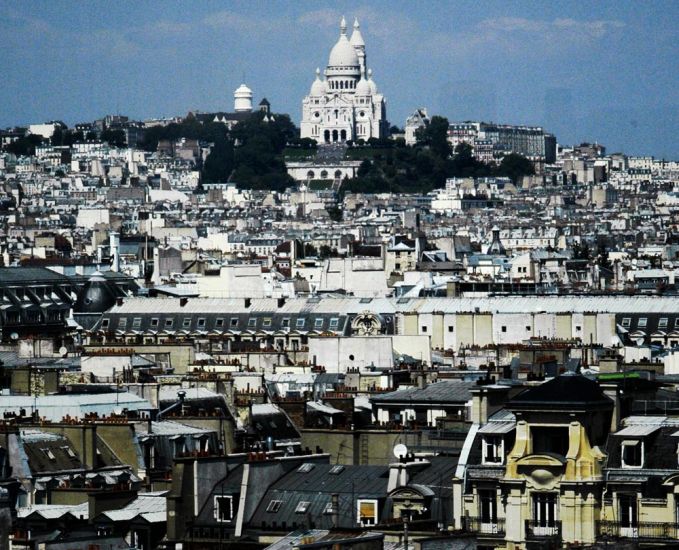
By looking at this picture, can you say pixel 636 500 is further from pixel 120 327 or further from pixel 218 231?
pixel 218 231

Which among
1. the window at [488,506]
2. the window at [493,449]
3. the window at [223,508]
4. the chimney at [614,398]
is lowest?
the window at [223,508]

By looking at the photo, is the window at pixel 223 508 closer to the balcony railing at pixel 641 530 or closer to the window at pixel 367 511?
the window at pixel 367 511

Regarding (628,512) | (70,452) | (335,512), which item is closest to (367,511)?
(335,512)

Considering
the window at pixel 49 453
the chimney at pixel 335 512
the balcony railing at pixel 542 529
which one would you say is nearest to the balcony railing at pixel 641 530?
the balcony railing at pixel 542 529

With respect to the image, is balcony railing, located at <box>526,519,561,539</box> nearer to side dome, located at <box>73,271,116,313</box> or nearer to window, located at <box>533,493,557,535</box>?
window, located at <box>533,493,557,535</box>

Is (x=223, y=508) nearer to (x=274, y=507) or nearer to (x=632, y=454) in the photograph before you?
(x=274, y=507)

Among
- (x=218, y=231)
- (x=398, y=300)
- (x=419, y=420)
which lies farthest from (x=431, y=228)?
(x=419, y=420)
